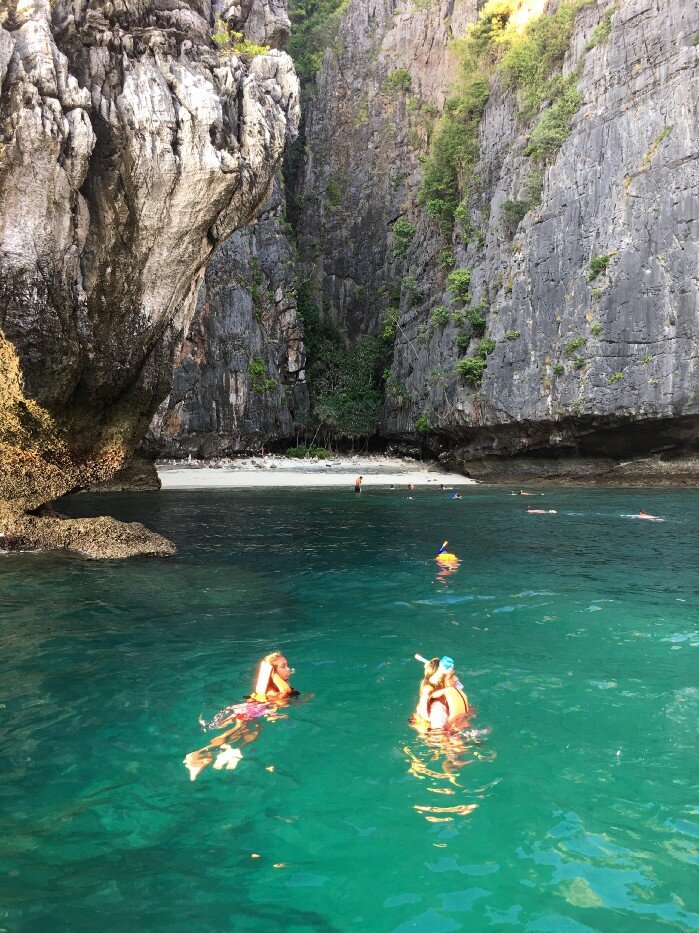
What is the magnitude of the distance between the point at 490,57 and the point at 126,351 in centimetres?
4538

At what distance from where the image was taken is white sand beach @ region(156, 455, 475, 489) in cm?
3928

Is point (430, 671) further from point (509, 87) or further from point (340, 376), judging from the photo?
point (340, 376)

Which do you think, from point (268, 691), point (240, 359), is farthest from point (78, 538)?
point (240, 359)

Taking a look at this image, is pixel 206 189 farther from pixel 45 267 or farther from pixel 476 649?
pixel 476 649

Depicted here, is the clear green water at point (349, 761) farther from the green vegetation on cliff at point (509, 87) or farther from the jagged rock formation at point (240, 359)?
the green vegetation on cliff at point (509, 87)

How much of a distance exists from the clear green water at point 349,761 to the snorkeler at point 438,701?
249mm

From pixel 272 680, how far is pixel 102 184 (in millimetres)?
12085

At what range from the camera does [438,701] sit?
6.24 meters

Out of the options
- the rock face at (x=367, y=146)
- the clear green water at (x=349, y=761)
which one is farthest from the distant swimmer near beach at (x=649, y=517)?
the rock face at (x=367, y=146)

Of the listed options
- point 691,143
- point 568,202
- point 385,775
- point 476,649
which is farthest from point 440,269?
point 385,775

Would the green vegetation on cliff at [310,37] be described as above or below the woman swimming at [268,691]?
above

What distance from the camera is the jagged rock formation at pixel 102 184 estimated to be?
12695mm

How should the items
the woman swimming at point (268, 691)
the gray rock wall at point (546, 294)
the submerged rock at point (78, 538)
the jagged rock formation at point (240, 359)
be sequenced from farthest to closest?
the jagged rock formation at point (240, 359)
the gray rock wall at point (546, 294)
the submerged rock at point (78, 538)
the woman swimming at point (268, 691)

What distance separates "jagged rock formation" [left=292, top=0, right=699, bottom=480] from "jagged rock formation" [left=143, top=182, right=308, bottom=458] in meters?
9.86
